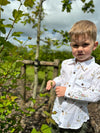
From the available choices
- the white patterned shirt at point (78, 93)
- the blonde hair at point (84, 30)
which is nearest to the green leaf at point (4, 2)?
the blonde hair at point (84, 30)

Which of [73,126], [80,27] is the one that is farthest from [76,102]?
[80,27]

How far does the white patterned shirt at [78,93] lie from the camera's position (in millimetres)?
1350

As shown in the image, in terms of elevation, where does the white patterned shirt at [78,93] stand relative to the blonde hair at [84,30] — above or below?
below

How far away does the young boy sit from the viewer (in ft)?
4.41

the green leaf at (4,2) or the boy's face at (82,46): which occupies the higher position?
the green leaf at (4,2)

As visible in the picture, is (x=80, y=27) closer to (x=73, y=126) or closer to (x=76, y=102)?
(x=76, y=102)

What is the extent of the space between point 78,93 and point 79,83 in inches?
5.1

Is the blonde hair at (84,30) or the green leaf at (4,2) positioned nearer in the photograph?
the green leaf at (4,2)

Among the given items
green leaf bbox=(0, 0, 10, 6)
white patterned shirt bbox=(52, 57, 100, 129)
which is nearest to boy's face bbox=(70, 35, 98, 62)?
white patterned shirt bbox=(52, 57, 100, 129)

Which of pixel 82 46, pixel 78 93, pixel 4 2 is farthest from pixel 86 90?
pixel 4 2

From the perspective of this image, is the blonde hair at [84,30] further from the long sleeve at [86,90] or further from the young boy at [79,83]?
the long sleeve at [86,90]

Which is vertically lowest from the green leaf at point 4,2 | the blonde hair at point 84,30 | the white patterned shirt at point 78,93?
the white patterned shirt at point 78,93

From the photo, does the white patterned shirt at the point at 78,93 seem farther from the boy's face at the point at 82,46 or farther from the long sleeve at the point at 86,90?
the boy's face at the point at 82,46

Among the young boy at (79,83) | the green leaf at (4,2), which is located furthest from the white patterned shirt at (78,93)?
the green leaf at (4,2)
